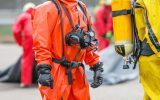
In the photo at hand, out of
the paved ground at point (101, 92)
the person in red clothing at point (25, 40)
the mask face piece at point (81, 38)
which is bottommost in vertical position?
the paved ground at point (101, 92)

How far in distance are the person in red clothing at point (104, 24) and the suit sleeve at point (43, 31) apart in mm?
7472

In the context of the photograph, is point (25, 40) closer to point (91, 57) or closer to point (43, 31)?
point (91, 57)

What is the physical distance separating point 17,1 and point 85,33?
726 inches

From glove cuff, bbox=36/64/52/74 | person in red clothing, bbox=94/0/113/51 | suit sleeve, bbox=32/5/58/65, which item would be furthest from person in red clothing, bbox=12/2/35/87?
glove cuff, bbox=36/64/52/74

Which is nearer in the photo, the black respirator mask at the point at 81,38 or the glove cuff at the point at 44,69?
the glove cuff at the point at 44,69

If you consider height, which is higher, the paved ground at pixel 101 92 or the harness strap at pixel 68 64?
the harness strap at pixel 68 64

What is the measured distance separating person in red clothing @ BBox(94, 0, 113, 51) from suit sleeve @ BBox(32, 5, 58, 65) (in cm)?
747

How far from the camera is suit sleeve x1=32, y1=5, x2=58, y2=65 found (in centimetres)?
545

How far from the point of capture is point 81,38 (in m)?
5.68

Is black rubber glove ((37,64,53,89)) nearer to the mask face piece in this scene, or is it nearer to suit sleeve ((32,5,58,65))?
suit sleeve ((32,5,58,65))

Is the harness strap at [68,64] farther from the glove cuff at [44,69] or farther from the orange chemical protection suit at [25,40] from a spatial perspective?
the orange chemical protection suit at [25,40]

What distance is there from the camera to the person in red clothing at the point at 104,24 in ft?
42.9

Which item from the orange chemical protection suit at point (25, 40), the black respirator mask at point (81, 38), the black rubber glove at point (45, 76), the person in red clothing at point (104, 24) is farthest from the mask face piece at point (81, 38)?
the person in red clothing at point (104, 24)

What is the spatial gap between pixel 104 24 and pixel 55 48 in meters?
7.67
